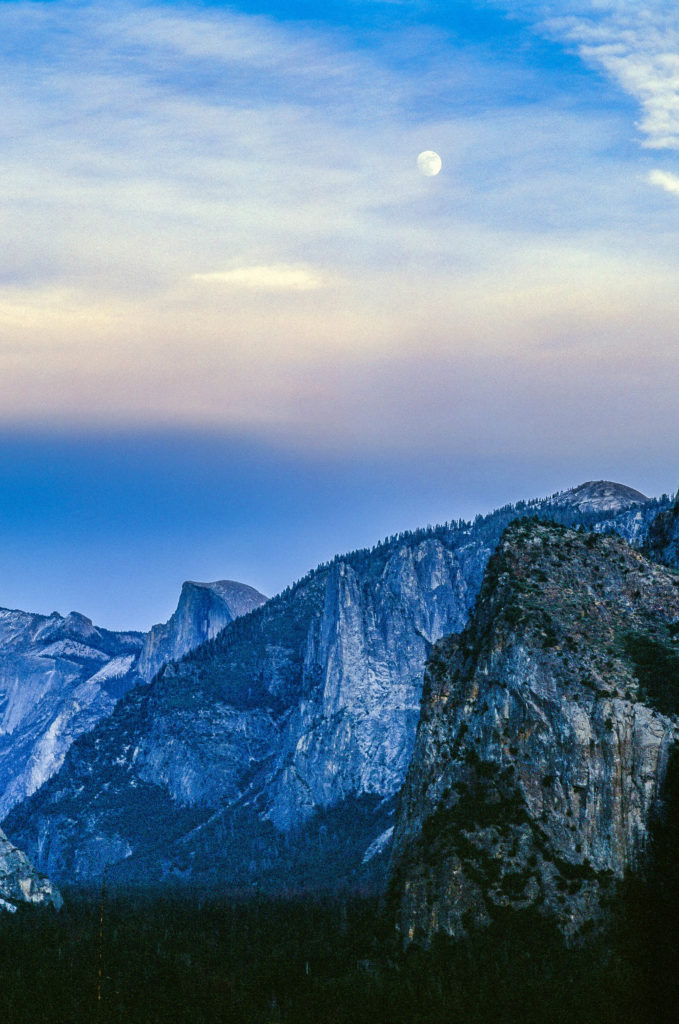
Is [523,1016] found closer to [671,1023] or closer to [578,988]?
[578,988]

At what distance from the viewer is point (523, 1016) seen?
19962 cm

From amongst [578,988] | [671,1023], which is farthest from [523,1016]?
[671,1023]

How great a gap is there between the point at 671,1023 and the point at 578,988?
539 inches

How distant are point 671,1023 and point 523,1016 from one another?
69.2ft

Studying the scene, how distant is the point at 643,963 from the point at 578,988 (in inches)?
403

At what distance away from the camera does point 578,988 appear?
19775 centimetres

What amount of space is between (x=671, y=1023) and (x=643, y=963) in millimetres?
10828

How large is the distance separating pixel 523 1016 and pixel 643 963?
1866 centimetres

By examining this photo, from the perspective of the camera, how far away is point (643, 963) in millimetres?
199875
